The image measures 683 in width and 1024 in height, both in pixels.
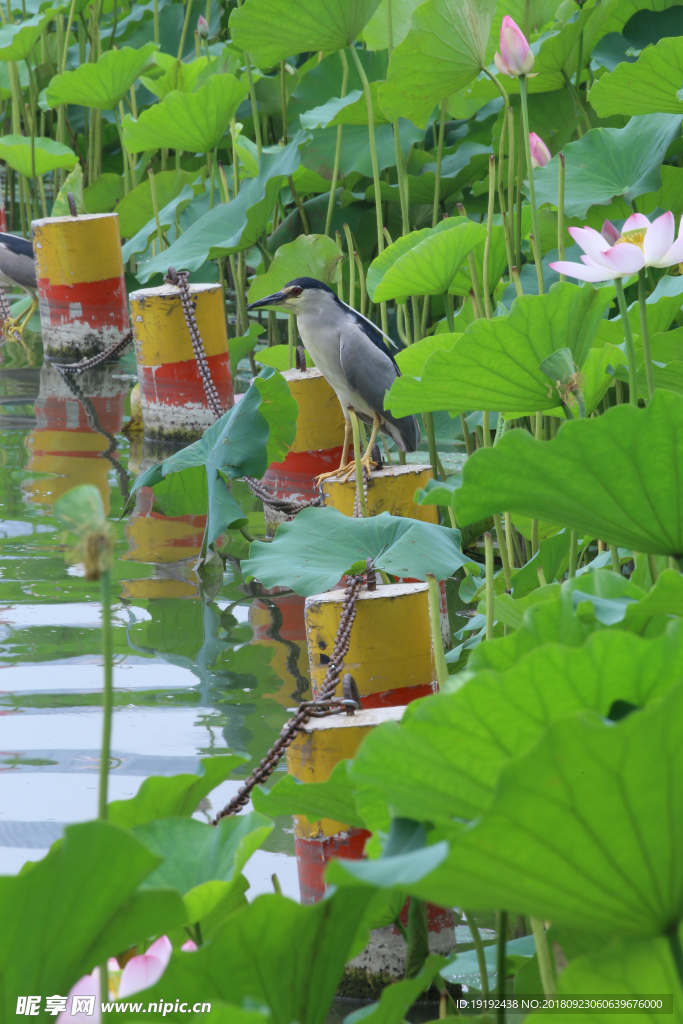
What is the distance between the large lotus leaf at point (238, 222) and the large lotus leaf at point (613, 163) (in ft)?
2.88

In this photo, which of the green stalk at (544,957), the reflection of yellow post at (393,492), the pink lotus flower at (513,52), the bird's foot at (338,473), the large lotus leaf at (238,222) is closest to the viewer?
the green stalk at (544,957)

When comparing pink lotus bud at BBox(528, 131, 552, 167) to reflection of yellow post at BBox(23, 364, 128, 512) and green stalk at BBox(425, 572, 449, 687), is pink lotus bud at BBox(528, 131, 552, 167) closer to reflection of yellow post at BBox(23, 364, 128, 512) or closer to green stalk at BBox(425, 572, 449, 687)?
green stalk at BBox(425, 572, 449, 687)

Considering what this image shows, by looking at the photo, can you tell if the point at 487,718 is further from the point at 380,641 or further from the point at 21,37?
the point at 21,37

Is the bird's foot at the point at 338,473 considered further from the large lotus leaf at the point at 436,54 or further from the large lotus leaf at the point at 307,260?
the large lotus leaf at the point at 436,54

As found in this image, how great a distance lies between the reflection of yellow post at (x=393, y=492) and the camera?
184 cm

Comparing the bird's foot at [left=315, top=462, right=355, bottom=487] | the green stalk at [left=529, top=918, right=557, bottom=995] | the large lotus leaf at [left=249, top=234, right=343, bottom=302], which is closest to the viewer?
the green stalk at [left=529, top=918, right=557, bottom=995]

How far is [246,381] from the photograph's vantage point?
3.60 meters

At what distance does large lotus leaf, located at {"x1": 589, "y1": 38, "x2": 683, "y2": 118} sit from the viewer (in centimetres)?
174

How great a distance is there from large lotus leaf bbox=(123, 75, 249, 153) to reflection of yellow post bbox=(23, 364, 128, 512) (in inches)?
34.2

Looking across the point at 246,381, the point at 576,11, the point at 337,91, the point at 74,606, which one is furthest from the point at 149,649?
the point at 337,91

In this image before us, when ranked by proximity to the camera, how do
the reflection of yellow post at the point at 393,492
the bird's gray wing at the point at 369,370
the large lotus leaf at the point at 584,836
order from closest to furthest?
the large lotus leaf at the point at 584,836 → the reflection of yellow post at the point at 393,492 → the bird's gray wing at the point at 369,370

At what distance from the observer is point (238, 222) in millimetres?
2869

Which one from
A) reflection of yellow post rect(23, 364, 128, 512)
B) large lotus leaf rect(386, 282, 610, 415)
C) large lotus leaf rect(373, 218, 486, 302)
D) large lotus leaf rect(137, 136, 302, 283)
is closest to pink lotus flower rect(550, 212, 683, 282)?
large lotus leaf rect(386, 282, 610, 415)

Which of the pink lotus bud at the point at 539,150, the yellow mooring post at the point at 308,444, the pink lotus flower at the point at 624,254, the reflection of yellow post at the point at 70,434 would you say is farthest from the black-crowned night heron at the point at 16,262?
the pink lotus flower at the point at 624,254
